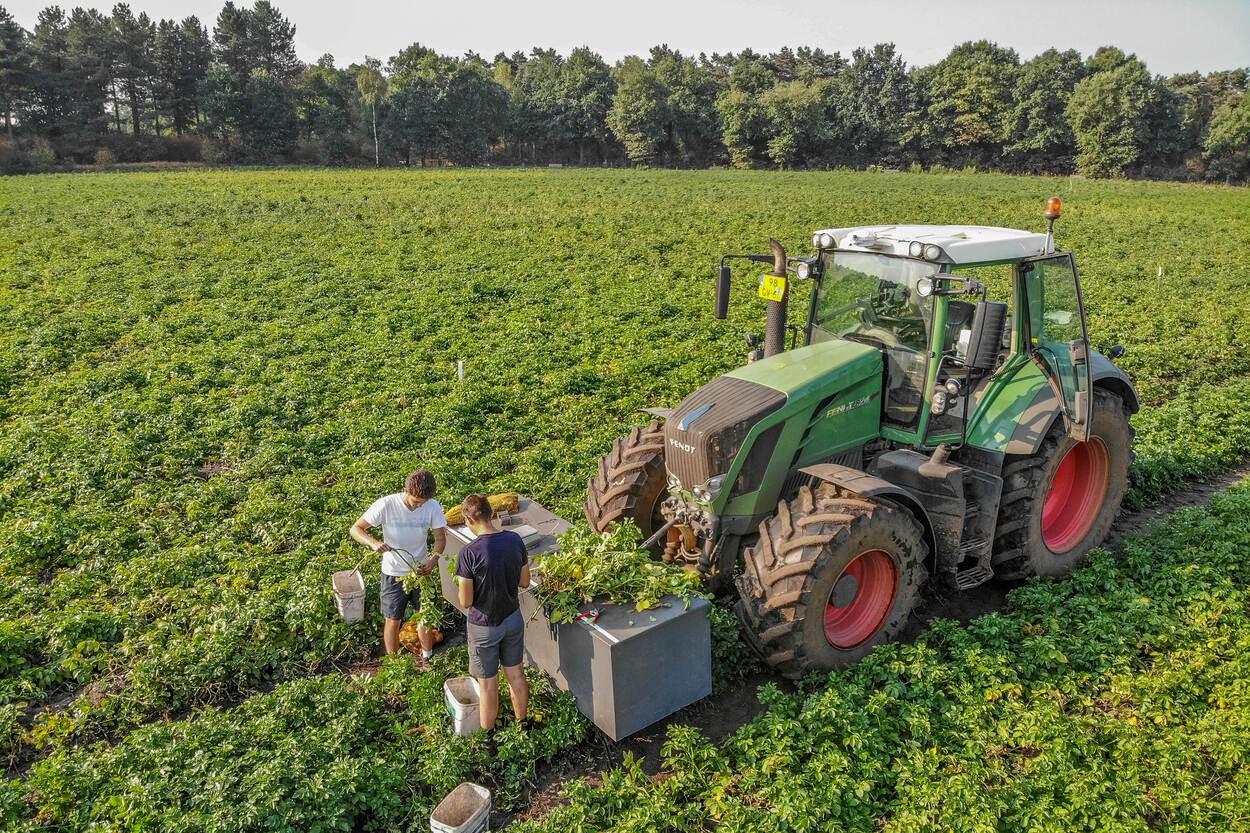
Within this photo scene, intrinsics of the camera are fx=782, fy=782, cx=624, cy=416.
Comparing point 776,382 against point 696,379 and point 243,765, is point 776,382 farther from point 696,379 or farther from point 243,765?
point 696,379

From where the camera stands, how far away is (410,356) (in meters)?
14.9

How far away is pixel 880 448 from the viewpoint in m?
7.27

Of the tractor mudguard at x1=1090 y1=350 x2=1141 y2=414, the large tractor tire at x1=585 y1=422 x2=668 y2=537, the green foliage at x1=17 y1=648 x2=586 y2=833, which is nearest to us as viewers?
the green foliage at x1=17 y1=648 x2=586 y2=833

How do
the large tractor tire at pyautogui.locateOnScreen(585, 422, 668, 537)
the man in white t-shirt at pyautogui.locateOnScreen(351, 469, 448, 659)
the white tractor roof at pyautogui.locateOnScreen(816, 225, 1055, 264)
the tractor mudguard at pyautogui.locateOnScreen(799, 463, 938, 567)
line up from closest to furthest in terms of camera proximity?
the tractor mudguard at pyautogui.locateOnScreen(799, 463, 938, 567) → the man in white t-shirt at pyautogui.locateOnScreen(351, 469, 448, 659) → the white tractor roof at pyautogui.locateOnScreen(816, 225, 1055, 264) → the large tractor tire at pyautogui.locateOnScreen(585, 422, 668, 537)

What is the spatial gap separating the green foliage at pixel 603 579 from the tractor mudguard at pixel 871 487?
4.43 feet

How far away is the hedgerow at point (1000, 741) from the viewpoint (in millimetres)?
4758

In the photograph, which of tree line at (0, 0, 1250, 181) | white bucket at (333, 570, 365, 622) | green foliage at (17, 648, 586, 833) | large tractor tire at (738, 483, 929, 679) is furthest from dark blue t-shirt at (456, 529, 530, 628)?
tree line at (0, 0, 1250, 181)

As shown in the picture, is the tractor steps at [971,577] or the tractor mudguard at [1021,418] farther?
the tractor mudguard at [1021,418]

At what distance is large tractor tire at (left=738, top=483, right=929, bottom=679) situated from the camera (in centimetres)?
570

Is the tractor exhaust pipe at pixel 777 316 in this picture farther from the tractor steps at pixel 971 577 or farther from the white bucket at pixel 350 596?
the white bucket at pixel 350 596

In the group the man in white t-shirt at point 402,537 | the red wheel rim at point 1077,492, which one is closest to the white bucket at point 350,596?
the man in white t-shirt at point 402,537

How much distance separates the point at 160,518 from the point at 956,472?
8679 millimetres

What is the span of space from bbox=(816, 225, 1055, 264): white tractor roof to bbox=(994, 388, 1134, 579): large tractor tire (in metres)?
1.69

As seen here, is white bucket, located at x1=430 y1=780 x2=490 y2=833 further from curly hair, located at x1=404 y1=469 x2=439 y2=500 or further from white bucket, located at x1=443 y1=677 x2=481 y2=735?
curly hair, located at x1=404 y1=469 x2=439 y2=500
